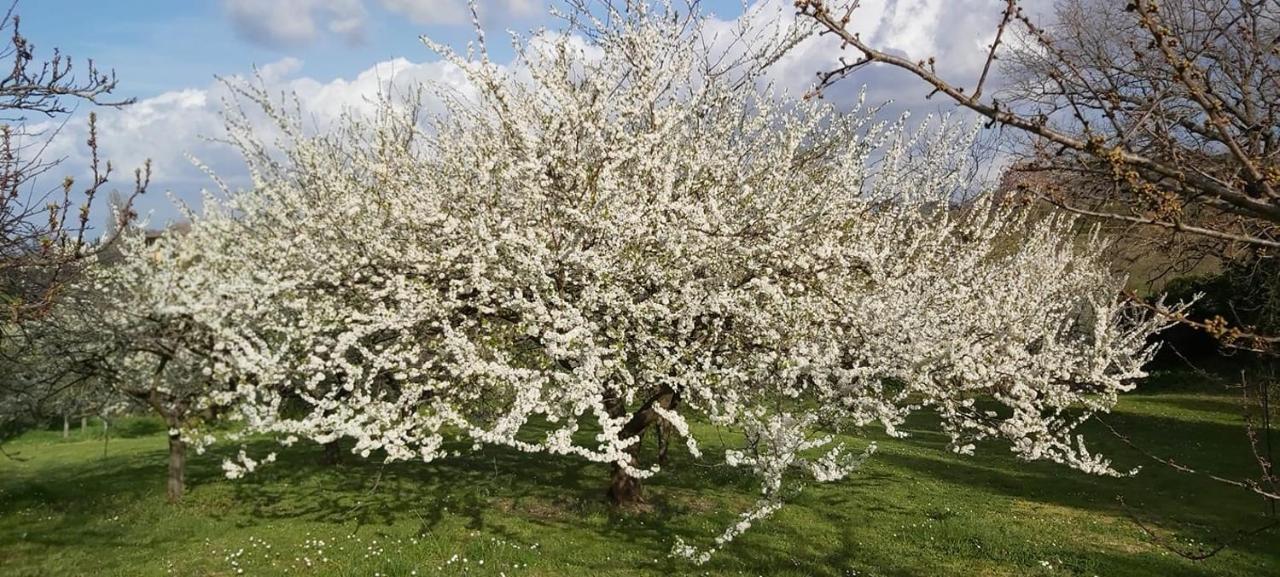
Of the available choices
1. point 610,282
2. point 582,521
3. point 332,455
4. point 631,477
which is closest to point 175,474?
point 332,455

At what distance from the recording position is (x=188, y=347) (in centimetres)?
1100

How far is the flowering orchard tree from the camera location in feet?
24.9

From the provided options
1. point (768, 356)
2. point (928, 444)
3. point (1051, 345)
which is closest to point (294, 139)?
point (768, 356)

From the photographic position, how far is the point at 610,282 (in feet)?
25.6

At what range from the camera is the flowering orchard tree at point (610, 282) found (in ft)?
24.9

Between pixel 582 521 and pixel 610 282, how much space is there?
178 inches

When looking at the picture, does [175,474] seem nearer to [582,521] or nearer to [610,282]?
[582,521]

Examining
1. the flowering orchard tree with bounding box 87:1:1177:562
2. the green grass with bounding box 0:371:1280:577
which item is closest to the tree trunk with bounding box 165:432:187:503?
the green grass with bounding box 0:371:1280:577

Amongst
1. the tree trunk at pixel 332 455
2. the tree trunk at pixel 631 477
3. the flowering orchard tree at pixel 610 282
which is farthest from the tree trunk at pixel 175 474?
the tree trunk at pixel 631 477

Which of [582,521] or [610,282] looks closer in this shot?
[610,282]

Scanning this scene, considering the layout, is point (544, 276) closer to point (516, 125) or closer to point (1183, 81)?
point (516, 125)

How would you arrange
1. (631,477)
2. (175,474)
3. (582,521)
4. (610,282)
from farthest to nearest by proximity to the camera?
1. (175,474)
2. (631,477)
3. (582,521)
4. (610,282)

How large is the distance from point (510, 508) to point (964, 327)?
23.1 ft

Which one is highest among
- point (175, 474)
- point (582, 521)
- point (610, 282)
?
point (610, 282)
